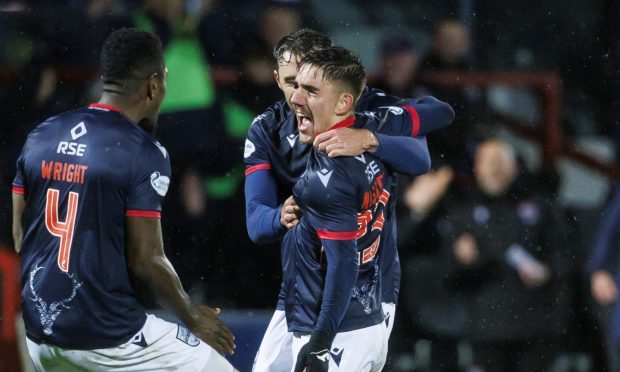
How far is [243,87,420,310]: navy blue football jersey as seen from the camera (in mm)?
3547

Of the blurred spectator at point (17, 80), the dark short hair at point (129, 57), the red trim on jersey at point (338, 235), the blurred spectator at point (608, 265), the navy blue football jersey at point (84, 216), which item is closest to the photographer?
the red trim on jersey at point (338, 235)

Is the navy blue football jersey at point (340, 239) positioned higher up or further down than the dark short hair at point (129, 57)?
further down

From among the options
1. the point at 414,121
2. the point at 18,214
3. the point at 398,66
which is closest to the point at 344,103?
the point at 414,121

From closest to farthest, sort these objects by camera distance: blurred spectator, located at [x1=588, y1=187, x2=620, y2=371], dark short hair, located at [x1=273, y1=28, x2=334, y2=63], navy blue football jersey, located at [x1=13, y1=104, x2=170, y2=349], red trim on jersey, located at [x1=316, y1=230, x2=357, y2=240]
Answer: red trim on jersey, located at [x1=316, y1=230, x2=357, y2=240] → navy blue football jersey, located at [x1=13, y1=104, x2=170, y2=349] → dark short hair, located at [x1=273, y1=28, x2=334, y2=63] → blurred spectator, located at [x1=588, y1=187, x2=620, y2=371]

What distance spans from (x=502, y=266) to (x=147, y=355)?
2.32 m

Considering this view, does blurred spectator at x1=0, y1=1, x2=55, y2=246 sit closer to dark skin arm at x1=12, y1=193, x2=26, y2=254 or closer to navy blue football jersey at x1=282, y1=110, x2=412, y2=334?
dark skin arm at x1=12, y1=193, x2=26, y2=254

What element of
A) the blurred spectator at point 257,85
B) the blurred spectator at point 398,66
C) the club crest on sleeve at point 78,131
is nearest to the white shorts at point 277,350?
the club crest on sleeve at point 78,131

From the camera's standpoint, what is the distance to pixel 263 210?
11.4 ft

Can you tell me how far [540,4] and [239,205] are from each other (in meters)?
1.74

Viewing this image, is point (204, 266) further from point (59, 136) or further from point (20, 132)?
point (59, 136)

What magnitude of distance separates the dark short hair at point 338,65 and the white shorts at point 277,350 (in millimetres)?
814

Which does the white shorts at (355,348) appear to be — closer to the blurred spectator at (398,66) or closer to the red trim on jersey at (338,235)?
the red trim on jersey at (338,235)

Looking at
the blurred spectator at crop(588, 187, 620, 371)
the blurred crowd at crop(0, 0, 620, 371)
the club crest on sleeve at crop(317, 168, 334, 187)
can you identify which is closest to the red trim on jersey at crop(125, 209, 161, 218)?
the club crest on sleeve at crop(317, 168, 334, 187)

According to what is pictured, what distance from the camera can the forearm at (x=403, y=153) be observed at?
3.20 m
